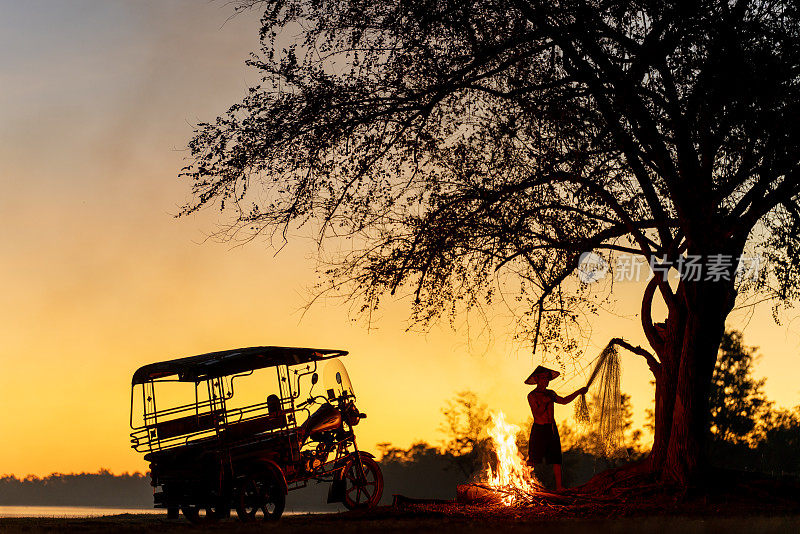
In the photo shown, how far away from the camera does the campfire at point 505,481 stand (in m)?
16.8

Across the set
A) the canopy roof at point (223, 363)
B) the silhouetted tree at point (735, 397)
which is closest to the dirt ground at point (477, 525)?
the canopy roof at point (223, 363)

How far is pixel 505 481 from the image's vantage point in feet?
56.9

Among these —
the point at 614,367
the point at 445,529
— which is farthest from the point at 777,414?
the point at 445,529

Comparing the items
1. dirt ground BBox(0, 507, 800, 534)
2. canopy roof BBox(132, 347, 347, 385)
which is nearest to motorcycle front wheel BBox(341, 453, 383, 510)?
dirt ground BBox(0, 507, 800, 534)

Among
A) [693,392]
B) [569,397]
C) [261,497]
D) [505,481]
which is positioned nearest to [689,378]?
[693,392]

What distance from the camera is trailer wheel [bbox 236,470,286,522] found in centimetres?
1538

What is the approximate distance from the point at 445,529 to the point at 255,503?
4554 millimetres

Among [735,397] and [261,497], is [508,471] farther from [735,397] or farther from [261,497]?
[735,397]

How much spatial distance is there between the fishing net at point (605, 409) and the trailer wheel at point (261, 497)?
21.1 ft

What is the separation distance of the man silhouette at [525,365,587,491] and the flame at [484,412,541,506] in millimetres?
621

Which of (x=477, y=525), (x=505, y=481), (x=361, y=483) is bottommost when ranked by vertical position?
(x=477, y=525)

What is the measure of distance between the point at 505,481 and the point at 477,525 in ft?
14.7

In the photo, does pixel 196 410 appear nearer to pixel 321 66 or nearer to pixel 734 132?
pixel 321 66

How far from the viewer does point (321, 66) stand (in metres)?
16.4
